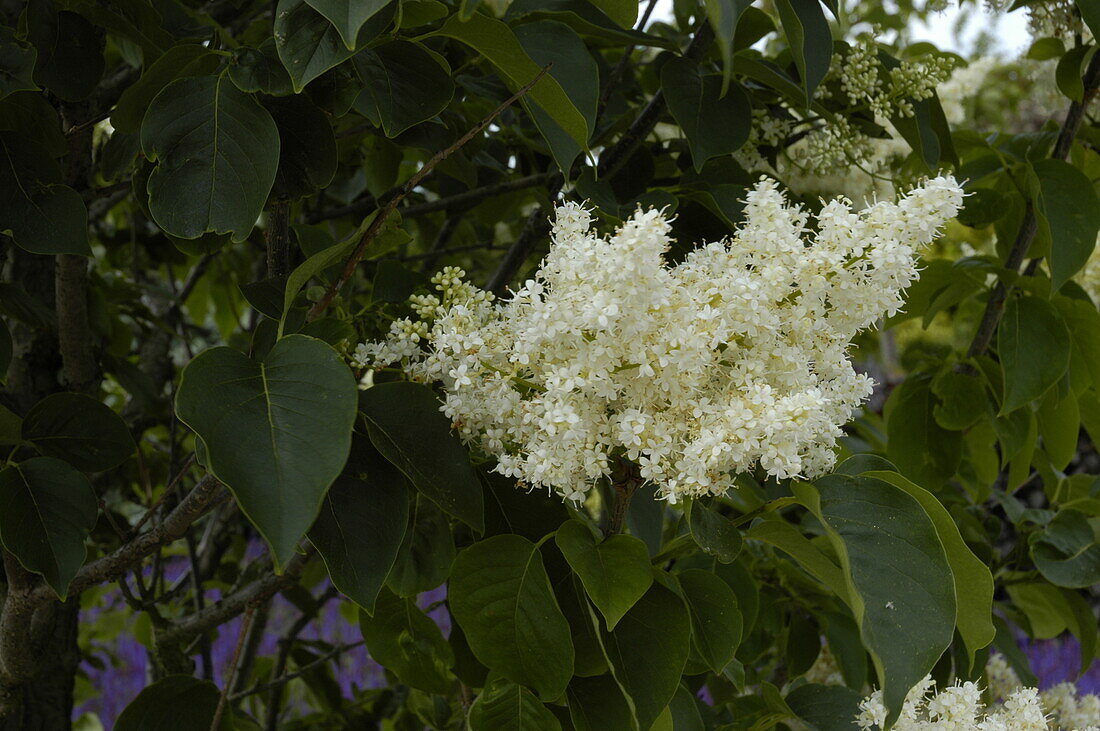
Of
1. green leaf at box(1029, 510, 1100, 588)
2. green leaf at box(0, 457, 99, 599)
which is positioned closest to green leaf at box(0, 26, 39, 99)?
green leaf at box(0, 457, 99, 599)

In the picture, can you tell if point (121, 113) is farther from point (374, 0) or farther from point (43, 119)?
point (374, 0)

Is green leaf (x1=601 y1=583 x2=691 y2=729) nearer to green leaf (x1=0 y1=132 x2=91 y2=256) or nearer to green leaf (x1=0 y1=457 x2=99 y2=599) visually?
green leaf (x1=0 y1=457 x2=99 y2=599)

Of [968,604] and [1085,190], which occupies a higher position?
[1085,190]

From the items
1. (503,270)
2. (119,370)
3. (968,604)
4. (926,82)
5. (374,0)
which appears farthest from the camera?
(119,370)

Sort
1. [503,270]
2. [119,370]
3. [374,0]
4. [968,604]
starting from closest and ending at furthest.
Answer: [374,0], [968,604], [503,270], [119,370]

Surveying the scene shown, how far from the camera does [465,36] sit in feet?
2.15

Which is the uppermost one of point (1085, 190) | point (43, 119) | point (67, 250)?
point (1085, 190)

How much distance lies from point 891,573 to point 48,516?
0.62 meters

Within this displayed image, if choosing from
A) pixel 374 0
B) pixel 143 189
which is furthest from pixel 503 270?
pixel 374 0

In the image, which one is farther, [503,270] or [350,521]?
[503,270]

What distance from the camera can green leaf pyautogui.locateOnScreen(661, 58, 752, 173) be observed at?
0.85 metres

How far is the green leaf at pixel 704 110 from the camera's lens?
33.6 inches

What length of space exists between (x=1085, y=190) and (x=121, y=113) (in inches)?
36.2

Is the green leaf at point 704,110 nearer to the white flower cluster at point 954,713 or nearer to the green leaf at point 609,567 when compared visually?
the green leaf at point 609,567
